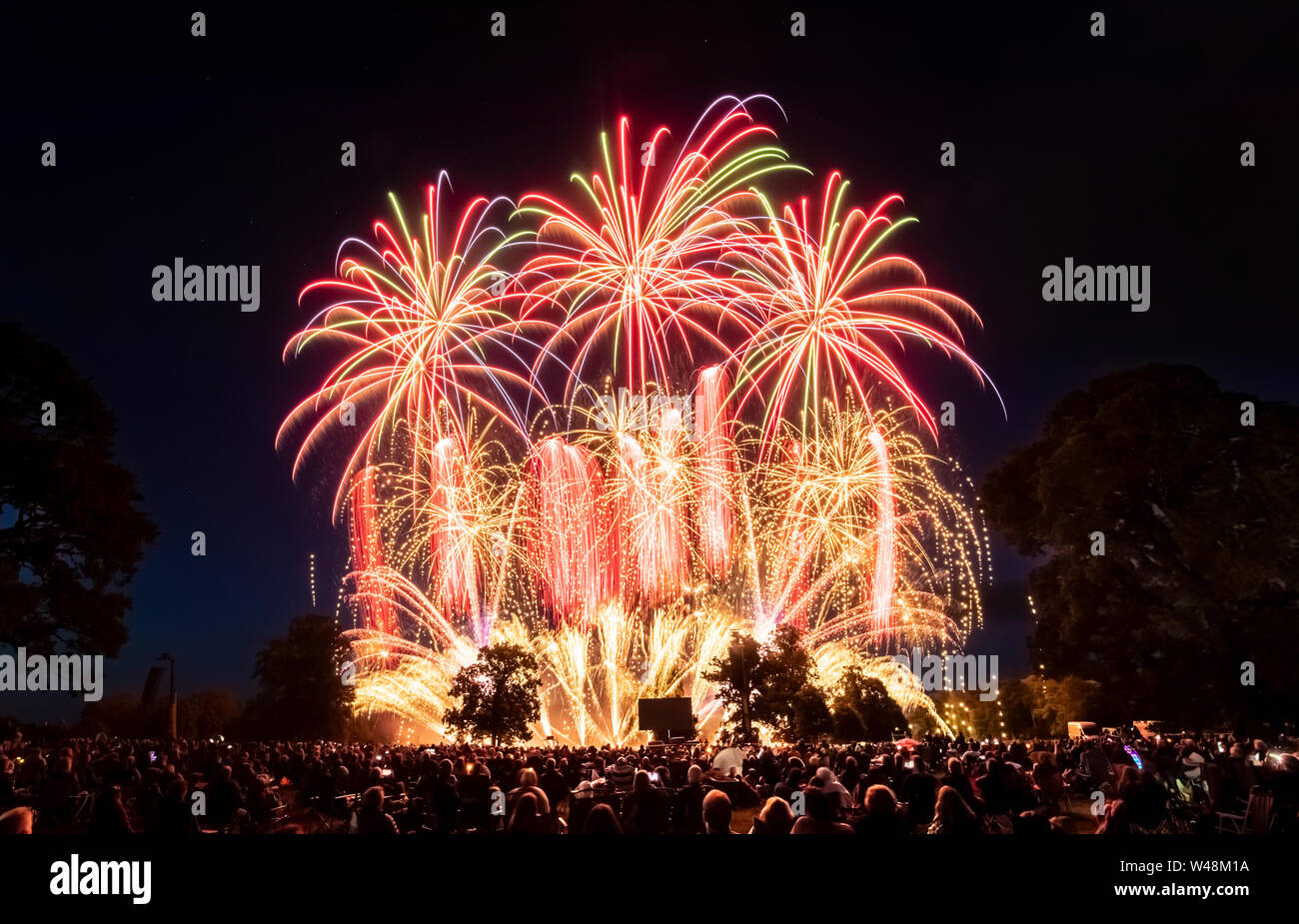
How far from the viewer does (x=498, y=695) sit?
130 feet

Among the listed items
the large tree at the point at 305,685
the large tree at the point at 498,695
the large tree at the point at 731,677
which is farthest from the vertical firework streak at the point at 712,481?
the large tree at the point at 305,685

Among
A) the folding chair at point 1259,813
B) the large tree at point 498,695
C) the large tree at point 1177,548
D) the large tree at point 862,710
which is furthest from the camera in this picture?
the large tree at point 862,710

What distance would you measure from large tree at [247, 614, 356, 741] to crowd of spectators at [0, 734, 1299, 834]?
3592 centimetres

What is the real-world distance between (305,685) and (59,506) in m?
29.8

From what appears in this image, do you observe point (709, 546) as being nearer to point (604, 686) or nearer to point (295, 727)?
point (604, 686)

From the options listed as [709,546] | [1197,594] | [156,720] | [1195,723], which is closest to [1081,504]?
[1197,594]

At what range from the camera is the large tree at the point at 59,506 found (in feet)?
92.6

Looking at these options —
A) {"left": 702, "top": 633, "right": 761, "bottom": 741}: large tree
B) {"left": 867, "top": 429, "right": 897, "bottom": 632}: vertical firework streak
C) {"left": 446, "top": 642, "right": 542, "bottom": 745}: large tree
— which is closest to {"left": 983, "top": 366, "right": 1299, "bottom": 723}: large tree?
{"left": 867, "top": 429, "right": 897, "bottom": 632}: vertical firework streak

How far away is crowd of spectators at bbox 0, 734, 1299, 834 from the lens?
8.98 meters

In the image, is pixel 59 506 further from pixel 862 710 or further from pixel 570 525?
pixel 862 710

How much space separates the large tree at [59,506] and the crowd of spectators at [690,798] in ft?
29.1

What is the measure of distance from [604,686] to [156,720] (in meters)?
36.3
